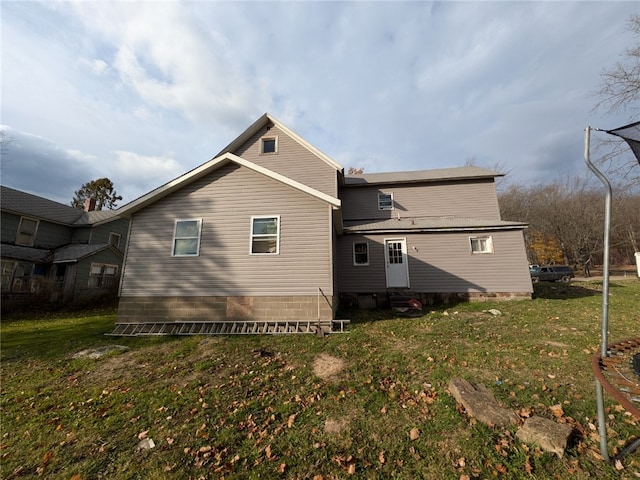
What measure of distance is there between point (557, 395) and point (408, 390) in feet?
8.19

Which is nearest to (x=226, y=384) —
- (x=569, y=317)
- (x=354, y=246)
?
(x=354, y=246)

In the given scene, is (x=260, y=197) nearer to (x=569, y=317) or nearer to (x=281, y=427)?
(x=281, y=427)

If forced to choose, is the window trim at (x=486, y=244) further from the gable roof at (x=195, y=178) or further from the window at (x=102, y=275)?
the window at (x=102, y=275)

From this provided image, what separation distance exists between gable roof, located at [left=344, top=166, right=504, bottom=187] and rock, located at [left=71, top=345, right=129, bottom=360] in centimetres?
1363

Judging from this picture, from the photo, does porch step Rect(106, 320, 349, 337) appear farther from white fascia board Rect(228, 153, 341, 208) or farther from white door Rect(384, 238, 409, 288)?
white door Rect(384, 238, 409, 288)

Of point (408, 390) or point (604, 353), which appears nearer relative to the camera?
A: point (604, 353)

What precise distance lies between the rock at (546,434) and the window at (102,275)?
24328 millimetres

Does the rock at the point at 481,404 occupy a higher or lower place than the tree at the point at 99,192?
lower

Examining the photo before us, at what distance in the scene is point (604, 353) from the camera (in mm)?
3311

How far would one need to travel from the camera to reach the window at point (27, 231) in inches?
696

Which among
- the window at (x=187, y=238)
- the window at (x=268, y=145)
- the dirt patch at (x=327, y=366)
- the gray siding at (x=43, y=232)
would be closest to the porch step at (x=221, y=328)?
the dirt patch at (x=327, y=366)

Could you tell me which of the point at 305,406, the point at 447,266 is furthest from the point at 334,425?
the point at 447,266

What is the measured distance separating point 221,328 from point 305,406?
207 inches

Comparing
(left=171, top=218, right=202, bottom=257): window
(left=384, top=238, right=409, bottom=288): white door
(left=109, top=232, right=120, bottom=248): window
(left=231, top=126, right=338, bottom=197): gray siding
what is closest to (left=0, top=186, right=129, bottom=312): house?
(left=109, top=232, right=120, bottom=248): window
